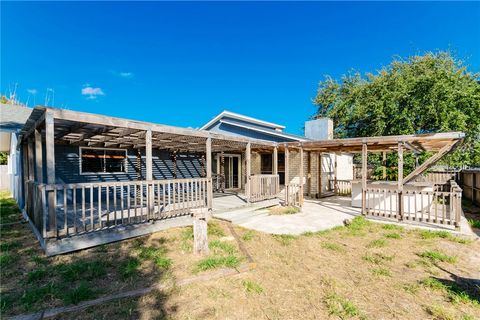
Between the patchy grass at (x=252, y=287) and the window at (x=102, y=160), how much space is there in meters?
8.30

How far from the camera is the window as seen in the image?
30.3ft

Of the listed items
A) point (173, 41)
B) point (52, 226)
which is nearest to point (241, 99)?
point (173, 41)

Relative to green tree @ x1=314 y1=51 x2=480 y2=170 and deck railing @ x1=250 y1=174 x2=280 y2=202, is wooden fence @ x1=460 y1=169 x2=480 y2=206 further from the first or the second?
deck railing @ x1=250 y1=174 x2=280 y2=202

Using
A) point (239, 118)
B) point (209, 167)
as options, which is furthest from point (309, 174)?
point (209, 167)

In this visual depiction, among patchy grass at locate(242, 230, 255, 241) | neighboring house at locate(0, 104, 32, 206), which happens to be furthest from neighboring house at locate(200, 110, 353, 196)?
neighboring house at locate(0, 104, 32, 206)

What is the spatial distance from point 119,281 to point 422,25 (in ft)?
90.2

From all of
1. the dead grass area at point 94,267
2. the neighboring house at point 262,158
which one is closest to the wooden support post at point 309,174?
the neighboring house at point 262,158

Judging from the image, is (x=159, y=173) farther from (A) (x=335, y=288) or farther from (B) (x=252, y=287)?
(A) (x=335, y=288)

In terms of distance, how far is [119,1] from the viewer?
13648 millimetres

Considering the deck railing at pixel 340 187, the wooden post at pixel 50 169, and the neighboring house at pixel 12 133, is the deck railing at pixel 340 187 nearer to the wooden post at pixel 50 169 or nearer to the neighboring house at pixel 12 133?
the wooden post at pixel 50 169

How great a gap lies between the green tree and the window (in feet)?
57.5

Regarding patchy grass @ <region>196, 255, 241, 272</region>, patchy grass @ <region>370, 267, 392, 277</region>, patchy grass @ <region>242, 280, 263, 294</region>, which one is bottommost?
patchy grass @ <region>370, 267, 392, 277</region>

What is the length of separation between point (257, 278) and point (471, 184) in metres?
13.5

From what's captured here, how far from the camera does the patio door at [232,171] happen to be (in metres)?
14.0
